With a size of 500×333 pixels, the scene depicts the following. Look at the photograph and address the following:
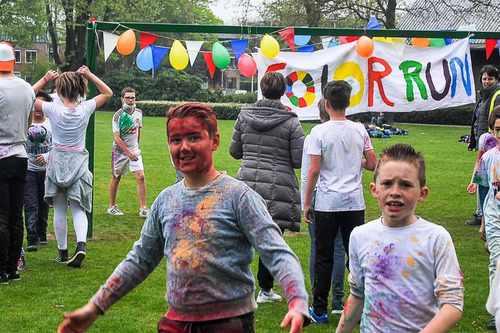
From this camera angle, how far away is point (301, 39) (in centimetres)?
1049

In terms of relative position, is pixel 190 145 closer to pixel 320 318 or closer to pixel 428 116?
pixel 320 318

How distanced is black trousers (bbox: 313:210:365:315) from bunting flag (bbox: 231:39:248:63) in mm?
4129

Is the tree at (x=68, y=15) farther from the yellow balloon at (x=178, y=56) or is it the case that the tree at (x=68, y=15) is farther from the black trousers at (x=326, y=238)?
the black trousers at (x=326, y=238)

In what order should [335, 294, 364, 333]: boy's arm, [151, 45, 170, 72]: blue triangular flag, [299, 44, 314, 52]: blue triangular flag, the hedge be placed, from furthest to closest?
the hedge < [299, 44, 314, 52]: blue triangular flag < [151, 45, 170, 72]: blue triangular flag < [335, 294, 364, 333]: boy's arm

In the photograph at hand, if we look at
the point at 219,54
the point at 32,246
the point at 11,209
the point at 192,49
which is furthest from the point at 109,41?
the point at 11,209

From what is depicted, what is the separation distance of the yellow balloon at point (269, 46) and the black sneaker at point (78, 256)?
3359 millimetres

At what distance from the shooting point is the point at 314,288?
6.73 metres

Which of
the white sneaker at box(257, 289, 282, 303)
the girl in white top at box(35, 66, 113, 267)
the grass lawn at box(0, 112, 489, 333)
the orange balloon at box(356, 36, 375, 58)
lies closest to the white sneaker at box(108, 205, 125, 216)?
the grass lawn at box(0, 112, 489, 333)

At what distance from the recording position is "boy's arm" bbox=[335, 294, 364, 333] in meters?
3.81

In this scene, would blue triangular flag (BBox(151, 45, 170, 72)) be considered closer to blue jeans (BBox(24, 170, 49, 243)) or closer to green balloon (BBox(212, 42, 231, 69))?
green balloon (BBox(212, 42, 231, 69))

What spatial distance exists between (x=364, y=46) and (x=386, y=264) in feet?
22.3

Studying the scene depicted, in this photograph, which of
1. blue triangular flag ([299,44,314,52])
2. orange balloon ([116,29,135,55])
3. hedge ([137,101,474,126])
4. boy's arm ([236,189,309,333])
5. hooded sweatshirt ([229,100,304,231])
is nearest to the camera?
boy's arm ([236,189,309,333])

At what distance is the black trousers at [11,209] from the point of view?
7.53m

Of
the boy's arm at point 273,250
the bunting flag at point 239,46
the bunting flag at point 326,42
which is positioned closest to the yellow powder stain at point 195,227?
the boy's arm at point 273,250
